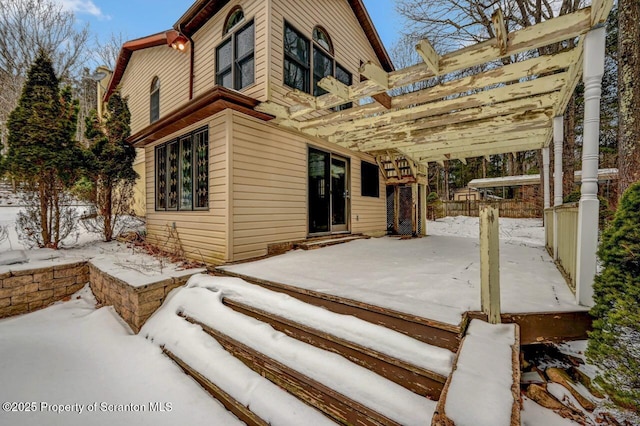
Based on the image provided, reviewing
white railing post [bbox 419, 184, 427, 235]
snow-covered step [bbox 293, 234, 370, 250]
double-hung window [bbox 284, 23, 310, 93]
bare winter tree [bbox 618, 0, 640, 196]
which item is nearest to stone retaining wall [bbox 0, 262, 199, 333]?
snow-covered step [bbox 293, 234, 370, 250]

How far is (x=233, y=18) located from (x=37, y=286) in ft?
19.6

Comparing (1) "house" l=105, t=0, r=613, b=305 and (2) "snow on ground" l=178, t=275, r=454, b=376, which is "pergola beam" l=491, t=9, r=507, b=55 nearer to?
(1) "house" l=105, t=0, r=613, b=305

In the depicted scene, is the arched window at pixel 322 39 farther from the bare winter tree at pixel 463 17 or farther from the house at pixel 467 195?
the house at pixel 467 195

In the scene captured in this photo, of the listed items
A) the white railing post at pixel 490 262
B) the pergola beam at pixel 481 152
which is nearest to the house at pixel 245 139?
the pergola beam at pixel 481 152

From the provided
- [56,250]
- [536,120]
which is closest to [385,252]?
[536,120]

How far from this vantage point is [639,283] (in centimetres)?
150

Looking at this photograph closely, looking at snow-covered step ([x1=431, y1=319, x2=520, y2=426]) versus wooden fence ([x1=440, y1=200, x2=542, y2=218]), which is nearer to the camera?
snow-covered step ([x1=431, y1=319, x2=520, y2=426])

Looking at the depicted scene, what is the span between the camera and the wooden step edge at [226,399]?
1.89 meters

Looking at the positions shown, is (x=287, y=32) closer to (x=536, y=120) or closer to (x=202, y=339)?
(x=536, y=120)

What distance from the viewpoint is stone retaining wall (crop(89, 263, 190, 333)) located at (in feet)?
10.5

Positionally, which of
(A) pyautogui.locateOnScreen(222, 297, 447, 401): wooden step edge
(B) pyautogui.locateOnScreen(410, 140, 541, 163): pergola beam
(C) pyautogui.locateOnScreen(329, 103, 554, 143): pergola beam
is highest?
(C) pyautogui.locateOnScreen(329, 103, 554, 143): pergola beam

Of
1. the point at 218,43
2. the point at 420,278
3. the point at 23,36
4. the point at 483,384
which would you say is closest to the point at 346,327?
the point at 483,384

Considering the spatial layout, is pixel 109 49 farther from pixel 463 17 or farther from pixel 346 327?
pixel 346 327

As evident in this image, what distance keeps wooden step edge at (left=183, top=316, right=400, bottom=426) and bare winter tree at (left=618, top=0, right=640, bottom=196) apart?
669 cm
